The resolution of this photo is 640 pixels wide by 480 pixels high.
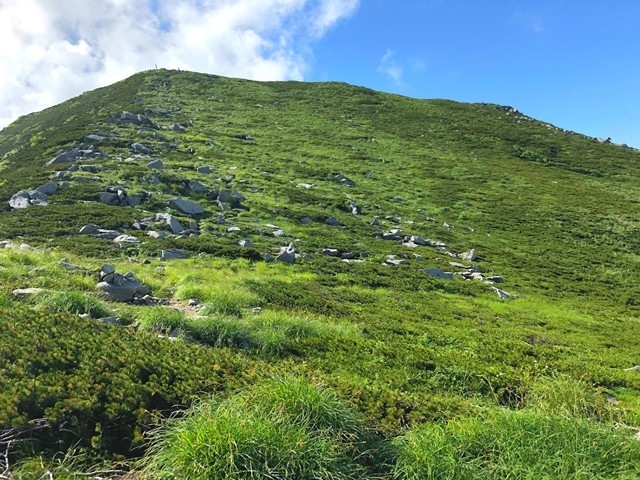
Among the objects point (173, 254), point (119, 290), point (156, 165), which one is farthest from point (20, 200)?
point (119, 290)

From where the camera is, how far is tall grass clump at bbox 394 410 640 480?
540cm

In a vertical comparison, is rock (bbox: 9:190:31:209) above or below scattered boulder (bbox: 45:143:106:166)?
below

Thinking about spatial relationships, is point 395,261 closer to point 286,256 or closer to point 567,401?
point 286,256

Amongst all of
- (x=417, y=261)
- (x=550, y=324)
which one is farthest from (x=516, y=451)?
(x=417, y=261)

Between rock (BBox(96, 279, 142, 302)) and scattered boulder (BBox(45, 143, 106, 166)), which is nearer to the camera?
rock (BBox(96, 279, 142, 302))

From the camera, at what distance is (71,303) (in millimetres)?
10734

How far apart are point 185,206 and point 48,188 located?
329 inches

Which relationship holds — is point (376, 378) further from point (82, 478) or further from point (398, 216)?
point (398, 216)

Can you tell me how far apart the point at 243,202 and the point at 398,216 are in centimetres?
1282

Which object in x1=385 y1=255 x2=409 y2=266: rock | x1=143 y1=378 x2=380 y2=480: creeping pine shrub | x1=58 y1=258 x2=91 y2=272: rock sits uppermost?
x1=58 y1=258 x2=91 y2=272: rock

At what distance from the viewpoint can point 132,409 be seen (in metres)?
6.23

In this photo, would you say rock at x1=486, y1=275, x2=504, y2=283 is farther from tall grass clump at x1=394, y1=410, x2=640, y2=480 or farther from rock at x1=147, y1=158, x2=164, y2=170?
rock at x1=147, y1=158, x2=164, y2=170

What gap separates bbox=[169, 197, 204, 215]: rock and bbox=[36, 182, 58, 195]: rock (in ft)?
23.1

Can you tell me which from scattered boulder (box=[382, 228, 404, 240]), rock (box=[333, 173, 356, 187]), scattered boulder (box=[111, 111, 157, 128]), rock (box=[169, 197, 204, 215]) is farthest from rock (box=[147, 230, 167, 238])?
scattered boulder (box=[111, 111, 157, 128])
